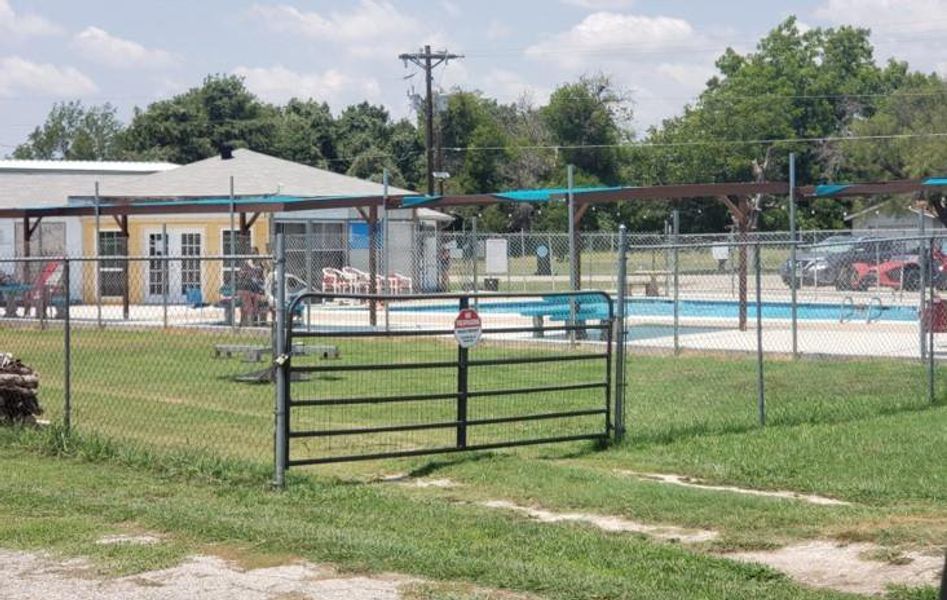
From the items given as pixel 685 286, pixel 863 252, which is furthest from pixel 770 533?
pixel 685 286

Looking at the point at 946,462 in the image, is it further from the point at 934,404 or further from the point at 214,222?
the point at 214,222

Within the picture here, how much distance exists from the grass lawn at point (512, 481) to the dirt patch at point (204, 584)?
25 centimetres

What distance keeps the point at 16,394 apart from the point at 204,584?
22.0 feet

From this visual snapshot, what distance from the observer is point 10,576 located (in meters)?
8.30

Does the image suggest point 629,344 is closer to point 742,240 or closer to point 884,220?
point 742,240

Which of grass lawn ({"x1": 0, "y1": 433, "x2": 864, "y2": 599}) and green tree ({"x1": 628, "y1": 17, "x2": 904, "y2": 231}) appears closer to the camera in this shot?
grass lawn ({"x1": 0, "y1": 433, "x2": 864, "y2": 599})

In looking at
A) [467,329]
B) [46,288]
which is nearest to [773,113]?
[46,288]

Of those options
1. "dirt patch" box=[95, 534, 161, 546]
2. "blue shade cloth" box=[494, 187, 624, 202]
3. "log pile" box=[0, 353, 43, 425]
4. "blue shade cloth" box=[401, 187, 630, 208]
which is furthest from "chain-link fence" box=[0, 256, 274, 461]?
"blue shade cloth" box=[494, 187, 624, 202]

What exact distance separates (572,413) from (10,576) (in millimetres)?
5848

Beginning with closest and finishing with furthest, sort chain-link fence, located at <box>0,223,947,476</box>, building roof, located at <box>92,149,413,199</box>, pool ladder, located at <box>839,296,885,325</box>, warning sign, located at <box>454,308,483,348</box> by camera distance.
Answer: warning sign, located at <box>454,308,483,348</box>, chain-link fence, located at <box>0,223,947,476</box>, pool ladder, located at <box>839,296,885,325</box>, building roof, located at <box>92,149,413,199</box>

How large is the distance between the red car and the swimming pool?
60cm

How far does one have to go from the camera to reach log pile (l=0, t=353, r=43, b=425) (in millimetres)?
13945

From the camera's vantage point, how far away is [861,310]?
2669 cm

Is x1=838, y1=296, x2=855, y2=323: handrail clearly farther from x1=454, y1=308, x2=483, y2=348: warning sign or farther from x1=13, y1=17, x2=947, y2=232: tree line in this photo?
x1=13, y1=17, x2=947, y2=232: tree line
